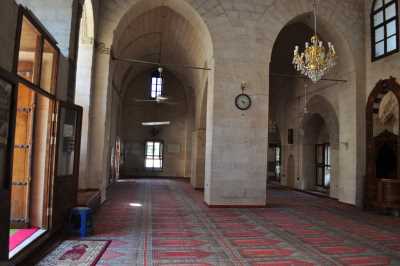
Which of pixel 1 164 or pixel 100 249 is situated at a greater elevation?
pixel 1 164

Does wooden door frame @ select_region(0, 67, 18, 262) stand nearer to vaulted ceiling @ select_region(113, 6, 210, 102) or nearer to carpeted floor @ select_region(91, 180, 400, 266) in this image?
carpeted floor @ select_region(91, 180, 400, 266)

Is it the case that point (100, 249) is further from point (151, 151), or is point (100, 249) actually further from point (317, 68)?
point (151, 151)

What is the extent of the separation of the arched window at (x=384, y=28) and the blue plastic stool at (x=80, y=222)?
8505 millimetres

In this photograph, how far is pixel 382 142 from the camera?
9336mm

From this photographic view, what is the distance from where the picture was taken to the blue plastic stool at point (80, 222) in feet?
18.1

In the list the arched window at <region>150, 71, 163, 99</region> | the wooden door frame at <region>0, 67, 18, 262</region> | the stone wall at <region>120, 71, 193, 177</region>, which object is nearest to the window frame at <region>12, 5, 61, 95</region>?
the wooden door frame at <region>0, 67, 18, 262</region>

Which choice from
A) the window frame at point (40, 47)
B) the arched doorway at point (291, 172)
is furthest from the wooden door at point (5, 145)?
the arched doorway at point (291, 172)

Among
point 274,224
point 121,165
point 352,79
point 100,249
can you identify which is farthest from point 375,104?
point 121,165

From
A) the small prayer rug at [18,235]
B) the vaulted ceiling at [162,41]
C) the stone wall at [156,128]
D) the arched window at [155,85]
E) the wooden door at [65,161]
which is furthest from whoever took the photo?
the arched window at [155,85]

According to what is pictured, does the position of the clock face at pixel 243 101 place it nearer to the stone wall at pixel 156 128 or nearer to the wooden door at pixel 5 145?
Answer: the wooden door at pixel 5 145

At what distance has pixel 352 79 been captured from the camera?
400 inches

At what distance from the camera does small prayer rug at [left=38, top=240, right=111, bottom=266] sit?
412cm

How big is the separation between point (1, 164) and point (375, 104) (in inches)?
367

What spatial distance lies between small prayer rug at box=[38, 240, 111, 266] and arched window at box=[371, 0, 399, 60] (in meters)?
8.63
